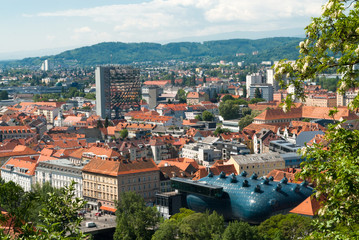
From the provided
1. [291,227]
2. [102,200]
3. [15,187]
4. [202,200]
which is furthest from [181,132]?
[15,187]

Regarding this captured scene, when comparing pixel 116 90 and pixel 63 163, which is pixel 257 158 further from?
pixel 116 90

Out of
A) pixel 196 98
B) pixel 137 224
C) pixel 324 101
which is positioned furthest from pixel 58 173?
pixel 196 98

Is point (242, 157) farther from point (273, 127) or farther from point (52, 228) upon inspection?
point (52, 228)

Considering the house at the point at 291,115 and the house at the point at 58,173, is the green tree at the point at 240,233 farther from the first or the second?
the house at the point at 291,115

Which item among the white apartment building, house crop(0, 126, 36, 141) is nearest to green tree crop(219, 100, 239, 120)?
house crop(0, 126, 36, 141)

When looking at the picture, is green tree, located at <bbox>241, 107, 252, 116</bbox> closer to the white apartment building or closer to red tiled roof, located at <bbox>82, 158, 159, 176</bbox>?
the white apartment building
